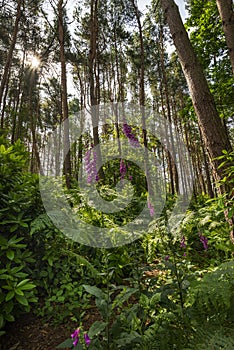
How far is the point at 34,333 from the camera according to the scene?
2.06 m

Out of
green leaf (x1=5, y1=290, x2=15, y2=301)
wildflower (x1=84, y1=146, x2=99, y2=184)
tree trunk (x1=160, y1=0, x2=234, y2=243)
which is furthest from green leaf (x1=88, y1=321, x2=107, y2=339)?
wildflower (x1=84, y1=146, x2=99, y2=184)

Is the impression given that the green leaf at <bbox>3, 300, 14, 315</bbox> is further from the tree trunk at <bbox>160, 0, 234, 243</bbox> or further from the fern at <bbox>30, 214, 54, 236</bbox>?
the tree trunk at <bbox>160, 0, 234, 243</bbox>

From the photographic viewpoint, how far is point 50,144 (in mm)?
26359

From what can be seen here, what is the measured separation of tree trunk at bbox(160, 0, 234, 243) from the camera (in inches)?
105

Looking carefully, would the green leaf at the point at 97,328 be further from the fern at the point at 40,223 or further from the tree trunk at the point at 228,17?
the tree trunk at the point at 228,17

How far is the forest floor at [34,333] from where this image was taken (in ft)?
6.32

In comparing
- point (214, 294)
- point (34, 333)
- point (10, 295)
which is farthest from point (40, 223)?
point (214, 294)

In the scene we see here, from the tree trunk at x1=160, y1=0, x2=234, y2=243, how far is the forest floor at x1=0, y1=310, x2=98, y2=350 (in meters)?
1.99

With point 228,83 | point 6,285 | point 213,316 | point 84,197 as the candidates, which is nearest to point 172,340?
point 213,316

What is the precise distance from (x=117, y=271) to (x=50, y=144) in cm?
2536

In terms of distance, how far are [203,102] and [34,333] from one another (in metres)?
3.08

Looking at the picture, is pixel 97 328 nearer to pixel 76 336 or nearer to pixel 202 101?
pixel 76 336

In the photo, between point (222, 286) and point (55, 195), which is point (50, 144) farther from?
point (222, 286)

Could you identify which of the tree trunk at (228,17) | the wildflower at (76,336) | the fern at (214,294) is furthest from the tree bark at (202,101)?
the wildflower at (76,336)
